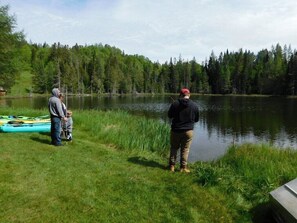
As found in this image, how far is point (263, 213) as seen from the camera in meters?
7.32

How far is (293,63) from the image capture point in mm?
107562

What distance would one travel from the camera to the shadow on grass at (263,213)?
711 cm

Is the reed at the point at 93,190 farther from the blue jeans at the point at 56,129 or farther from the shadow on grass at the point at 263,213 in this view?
the shadow on grass at the point at 263,213

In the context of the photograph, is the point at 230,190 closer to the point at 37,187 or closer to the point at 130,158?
the point at 130,158

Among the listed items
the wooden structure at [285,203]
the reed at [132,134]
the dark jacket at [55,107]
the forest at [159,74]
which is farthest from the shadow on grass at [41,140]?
the forest at [159,74]

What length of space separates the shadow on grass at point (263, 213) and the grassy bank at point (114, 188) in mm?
26

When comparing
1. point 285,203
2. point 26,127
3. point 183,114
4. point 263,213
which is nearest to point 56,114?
point 26,127

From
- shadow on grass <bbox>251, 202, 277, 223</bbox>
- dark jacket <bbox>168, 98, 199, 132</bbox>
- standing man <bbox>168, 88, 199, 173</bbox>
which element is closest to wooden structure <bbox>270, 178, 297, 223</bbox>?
shadow on grass <bbox>251, 202, 277, 223</bbox>

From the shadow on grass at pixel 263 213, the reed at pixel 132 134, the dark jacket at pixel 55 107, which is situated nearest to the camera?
the shadow on grass at pixel 263 213

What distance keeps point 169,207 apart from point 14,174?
4336 millimetres

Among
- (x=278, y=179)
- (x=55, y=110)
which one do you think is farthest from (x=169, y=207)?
(x=55, y=110)

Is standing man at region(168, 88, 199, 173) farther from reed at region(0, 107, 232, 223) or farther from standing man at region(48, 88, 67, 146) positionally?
standing man at region(48, 88, 67, 146)

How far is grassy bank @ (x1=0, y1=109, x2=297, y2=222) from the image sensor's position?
Answer: 662 cm

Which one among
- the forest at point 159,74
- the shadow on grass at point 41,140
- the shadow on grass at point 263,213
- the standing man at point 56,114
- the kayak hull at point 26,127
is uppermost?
the forest at point 159,74
